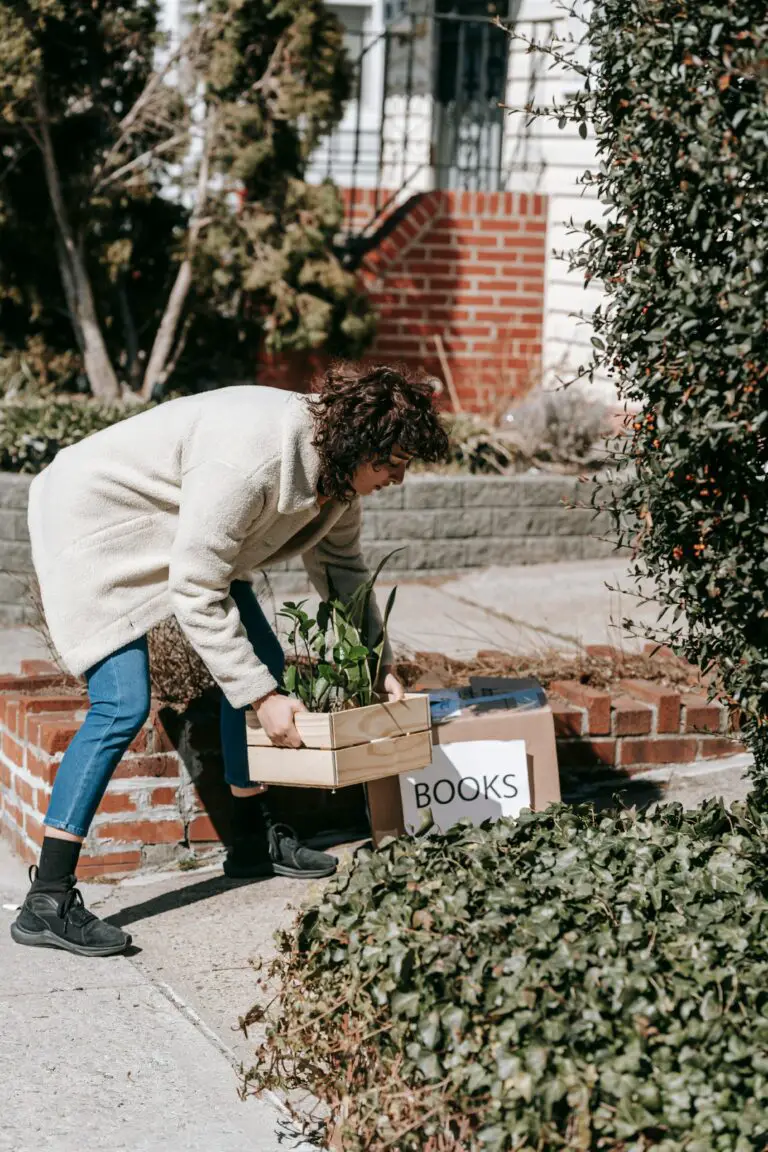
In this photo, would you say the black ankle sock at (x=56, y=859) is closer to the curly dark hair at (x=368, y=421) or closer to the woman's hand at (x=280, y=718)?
the woman's hand at (x=280, y=718)

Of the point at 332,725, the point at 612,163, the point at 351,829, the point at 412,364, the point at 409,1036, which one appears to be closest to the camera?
the point at 409,1036

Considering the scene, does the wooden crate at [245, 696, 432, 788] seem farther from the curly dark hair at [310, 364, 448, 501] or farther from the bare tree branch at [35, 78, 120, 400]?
the bare tree branch at [35, 78, 120, 400]

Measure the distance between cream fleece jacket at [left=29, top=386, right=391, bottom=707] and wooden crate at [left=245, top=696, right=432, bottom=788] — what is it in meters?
0.17

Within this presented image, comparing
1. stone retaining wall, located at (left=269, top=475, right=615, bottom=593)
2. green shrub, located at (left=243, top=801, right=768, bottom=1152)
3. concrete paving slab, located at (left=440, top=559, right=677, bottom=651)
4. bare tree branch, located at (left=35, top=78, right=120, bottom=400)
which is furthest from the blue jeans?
bare tree branch, located at (left=35, top=78, right=120, bottom=400)

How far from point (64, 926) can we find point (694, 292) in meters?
2.16

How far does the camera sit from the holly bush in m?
2.45

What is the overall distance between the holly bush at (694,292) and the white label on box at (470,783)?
1016mm

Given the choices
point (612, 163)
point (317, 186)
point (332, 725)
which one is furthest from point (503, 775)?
point (317, 186)

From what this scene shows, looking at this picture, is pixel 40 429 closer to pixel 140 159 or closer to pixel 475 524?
pixel 140 159

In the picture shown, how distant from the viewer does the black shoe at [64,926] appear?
3.50 metres

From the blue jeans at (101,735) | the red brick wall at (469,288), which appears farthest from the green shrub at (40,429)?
the blue jeans at (101,735)

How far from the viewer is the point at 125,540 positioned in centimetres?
356

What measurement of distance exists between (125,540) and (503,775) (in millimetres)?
1188

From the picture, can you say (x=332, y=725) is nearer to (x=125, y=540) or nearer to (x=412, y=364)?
(x=125, y=540)
